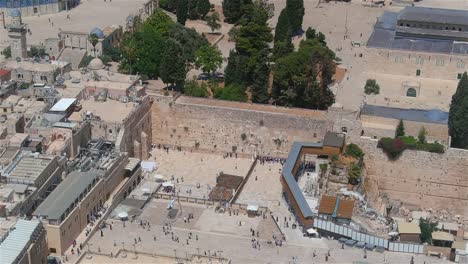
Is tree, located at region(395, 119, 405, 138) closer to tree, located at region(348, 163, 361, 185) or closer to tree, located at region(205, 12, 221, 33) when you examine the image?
tree, located at region(348, 163, 361, 185)

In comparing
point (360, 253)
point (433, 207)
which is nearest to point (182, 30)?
point (433, 207)

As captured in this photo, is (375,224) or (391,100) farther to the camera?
(391,100)

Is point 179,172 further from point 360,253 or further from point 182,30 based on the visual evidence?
point 182,30

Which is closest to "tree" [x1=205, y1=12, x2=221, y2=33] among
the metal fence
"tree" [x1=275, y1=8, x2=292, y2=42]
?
"tree" [x1=275, y1=8, x2=292, y2=42]

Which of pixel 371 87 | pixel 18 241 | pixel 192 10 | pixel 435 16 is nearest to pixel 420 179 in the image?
pixel 371 87

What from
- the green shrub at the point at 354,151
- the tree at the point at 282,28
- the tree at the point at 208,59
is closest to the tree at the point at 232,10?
the tree at the point at 282,28

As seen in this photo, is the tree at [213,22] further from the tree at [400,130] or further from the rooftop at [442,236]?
the rooftop at [442,236]
